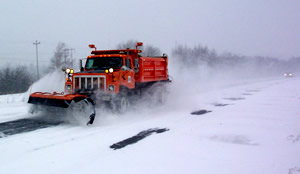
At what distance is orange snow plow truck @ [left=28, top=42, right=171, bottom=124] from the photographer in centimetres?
827

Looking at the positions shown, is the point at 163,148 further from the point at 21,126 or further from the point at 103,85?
the point at 21,126

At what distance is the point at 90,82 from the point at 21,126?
2547 millimetres

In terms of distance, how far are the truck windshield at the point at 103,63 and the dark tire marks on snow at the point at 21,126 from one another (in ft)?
9.68

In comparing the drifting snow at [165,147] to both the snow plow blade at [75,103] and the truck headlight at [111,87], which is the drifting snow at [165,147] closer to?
the snow plow blade at [75,103]

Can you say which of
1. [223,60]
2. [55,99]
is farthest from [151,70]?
[223,60]

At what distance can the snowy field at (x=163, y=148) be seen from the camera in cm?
482

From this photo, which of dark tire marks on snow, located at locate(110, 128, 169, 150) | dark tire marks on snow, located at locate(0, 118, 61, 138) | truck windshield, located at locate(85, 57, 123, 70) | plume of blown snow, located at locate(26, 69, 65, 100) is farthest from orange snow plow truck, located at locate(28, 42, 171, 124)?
plume of blown snow, located at locate(26, 69, 65, 100)

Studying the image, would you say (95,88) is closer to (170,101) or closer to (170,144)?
(170,144)

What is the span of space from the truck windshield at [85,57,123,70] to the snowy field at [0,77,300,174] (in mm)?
2128

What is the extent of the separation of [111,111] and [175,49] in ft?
192

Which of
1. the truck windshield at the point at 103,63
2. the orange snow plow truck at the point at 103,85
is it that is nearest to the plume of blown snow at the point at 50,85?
the orange snow plow truck at the point at 103,85

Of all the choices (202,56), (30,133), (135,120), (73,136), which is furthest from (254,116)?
(202,56)

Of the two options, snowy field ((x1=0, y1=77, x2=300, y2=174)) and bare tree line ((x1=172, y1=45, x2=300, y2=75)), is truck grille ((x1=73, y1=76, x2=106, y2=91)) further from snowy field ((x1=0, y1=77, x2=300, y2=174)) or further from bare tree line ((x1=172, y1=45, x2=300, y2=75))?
bare tree line ((x1=172, y1=45, x2=300, y2=75))

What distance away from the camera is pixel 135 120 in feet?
30.5
